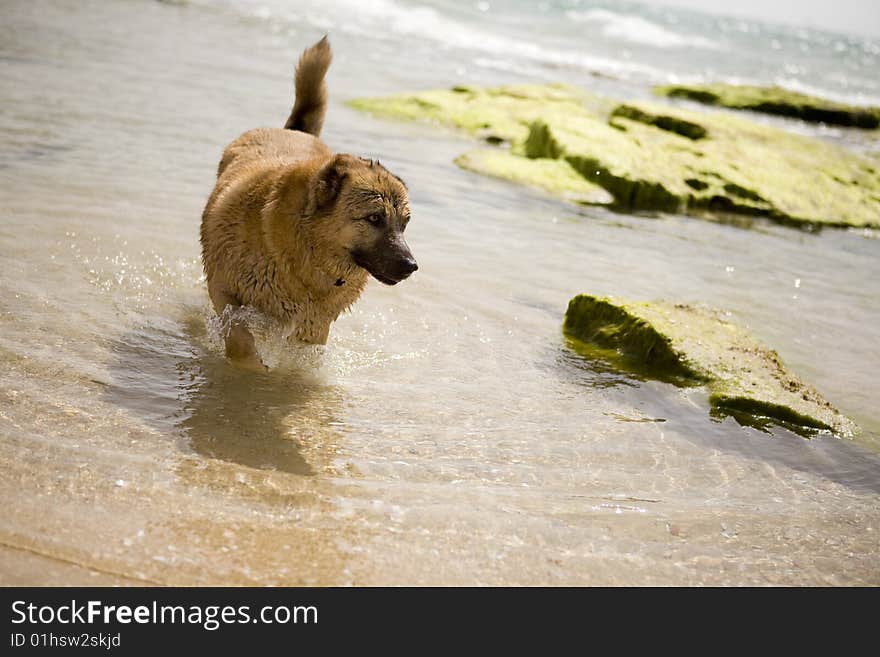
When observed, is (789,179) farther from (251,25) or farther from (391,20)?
(391,20)

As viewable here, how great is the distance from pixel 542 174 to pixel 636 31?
150 feet

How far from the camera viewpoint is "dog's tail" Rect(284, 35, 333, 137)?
6.46 m

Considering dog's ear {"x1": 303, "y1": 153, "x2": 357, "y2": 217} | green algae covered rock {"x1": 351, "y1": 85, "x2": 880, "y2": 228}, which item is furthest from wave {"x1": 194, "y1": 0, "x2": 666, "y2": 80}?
dog's ear {"x1": 303, "y1": 153, "x2": 357, "y2": 217}

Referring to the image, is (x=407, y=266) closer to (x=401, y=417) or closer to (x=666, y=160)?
(x=401, y=417)

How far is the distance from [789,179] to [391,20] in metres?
24.4

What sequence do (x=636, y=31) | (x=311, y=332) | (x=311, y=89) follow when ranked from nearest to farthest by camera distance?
1. (x=311, y=332)
2. (x=311, y=89)
3. (x=636, y=31)

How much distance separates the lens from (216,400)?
14.8ft

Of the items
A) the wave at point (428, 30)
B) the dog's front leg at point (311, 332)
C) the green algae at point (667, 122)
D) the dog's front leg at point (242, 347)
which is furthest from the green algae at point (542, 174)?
the wave at point (428, 30)

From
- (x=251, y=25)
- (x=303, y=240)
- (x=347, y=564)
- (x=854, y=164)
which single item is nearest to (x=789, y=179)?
(x=854, y=164)

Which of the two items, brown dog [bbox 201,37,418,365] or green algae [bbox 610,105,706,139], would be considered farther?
green algae [bbox 610,105,706,139]

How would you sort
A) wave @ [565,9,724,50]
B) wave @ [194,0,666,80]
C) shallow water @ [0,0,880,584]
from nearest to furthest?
shallow water @ [0,0,880,584] < wave @ [194,0,666,80] < wave @ [565,9,724,50]

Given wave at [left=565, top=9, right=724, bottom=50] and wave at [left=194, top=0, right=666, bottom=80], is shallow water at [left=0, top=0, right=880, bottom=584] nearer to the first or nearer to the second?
wave at [left=194, top=0, right=666, bottom=80]

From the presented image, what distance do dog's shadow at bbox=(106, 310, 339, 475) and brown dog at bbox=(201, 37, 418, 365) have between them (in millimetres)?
226

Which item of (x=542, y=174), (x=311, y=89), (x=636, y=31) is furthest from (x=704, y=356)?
(x=636, y=31)
